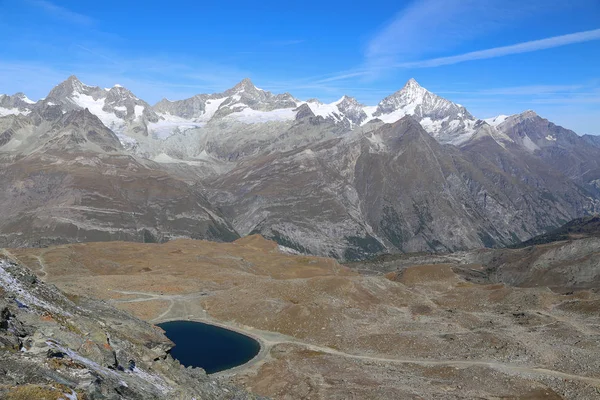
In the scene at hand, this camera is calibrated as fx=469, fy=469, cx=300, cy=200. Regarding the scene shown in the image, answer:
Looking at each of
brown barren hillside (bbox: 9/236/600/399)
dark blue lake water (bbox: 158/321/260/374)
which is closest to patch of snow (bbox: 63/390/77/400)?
brown barren hillside (bbox: 9/236/600/399)

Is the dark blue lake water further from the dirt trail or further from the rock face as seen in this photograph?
the rock face

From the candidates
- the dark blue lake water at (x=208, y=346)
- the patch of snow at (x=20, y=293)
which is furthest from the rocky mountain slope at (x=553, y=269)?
the patch of snow at (x=20, y=293)

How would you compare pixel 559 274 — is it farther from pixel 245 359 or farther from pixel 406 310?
pixel 245 359

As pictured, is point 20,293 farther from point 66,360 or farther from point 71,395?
point 71,395

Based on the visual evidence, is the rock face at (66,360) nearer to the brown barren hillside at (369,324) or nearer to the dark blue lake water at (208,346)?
the brown barren hillside at (369,324)

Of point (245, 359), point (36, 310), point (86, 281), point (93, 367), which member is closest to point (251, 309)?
point (245, 359)

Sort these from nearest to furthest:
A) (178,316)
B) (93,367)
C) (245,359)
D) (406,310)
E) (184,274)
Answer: (93,367) → (245,359) → (178,316) → (406,310) → (184,274)
